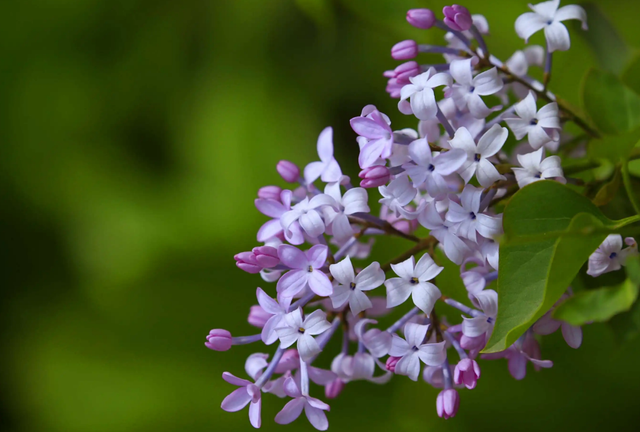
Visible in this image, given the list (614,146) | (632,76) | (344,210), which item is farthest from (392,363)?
(632,76)

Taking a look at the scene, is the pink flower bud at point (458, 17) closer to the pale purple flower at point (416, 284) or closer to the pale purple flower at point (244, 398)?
the pale purple flower at point (416, 284)

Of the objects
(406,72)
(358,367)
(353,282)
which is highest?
(406,72)

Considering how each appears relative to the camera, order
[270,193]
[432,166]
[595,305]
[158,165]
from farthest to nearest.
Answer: [158,165] → [270,193] → [432,166] → [595,305]

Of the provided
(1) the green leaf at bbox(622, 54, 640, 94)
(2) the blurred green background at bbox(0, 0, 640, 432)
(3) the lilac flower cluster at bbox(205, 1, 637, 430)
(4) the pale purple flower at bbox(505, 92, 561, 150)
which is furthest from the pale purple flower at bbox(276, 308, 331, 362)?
(2) the blurred green background at bbox(0, 0, 640, 432)

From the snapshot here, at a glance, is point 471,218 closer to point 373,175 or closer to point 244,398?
point 373,175

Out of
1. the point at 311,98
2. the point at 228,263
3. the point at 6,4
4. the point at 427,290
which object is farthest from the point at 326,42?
the point at 427,290

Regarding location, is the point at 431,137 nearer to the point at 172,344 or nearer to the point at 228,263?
the point at 228,263

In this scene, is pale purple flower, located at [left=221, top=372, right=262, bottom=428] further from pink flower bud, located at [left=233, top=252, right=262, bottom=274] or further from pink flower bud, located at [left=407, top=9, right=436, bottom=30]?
pink flower bud, located at [left=407, top=9, right=436, bottom=30]

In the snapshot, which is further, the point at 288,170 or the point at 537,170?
the point at 288,170
